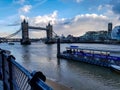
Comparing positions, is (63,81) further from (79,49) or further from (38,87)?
(79,49)

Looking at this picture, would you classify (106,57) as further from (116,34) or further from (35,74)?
(116,34)

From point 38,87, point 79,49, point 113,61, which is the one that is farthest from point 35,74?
point 79,49

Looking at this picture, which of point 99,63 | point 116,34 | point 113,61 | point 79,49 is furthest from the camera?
point 116,34

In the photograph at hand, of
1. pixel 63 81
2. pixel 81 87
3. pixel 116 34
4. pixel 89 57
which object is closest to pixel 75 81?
pixel 63 81

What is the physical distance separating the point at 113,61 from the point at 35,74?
35916mm

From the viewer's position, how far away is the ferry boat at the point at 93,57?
122ft

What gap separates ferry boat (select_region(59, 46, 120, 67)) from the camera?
37256 mm

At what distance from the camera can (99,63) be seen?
39.7 meters

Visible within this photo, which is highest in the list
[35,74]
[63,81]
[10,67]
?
[35,74]

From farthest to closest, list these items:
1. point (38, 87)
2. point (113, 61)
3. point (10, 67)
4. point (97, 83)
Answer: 1. point (113, 61)
2. point (97, 83)
3. point (10, 67)
4. point (38, 87)

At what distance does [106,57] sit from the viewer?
39219 mm

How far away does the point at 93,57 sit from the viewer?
1715 inches

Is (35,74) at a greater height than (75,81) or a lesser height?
greater

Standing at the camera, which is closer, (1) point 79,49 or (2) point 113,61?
(2) point 113,61
